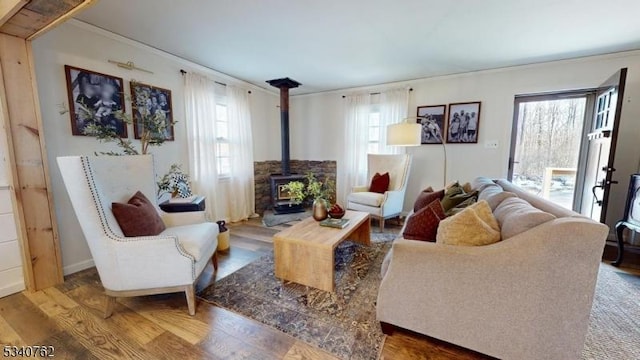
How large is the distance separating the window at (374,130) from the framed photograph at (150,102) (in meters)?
3.00

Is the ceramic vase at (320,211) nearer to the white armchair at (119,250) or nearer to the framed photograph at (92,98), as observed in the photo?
the white armchair at (119,250)

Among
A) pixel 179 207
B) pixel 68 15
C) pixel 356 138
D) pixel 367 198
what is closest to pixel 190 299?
pixel 179 207

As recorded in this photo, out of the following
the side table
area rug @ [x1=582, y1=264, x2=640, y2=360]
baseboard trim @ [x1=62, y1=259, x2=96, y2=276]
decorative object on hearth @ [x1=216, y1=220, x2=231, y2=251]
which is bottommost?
area rug @ [x1=582, y1=264, x2=640, y2=360]

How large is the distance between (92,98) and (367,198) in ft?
10.6

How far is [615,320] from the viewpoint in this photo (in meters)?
1.61

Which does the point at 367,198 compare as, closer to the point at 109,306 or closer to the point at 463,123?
the point at 463,123

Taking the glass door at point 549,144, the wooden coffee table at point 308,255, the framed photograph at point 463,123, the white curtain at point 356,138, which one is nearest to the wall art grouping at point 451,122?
the framed photograph at point 463,123

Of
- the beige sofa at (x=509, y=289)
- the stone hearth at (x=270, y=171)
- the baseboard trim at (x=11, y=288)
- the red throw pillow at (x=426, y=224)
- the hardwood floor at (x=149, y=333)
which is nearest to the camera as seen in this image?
the beige sofa at (x=509, y=289)

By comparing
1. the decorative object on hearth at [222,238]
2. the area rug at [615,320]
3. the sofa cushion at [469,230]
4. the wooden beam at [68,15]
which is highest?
the wooden beam at [68,15]

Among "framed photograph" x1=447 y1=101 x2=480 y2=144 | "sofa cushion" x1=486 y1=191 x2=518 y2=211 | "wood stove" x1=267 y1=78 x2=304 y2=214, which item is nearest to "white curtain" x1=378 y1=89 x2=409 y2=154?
"framed photograph" x1=447 y1=101 x2=480 y2=144

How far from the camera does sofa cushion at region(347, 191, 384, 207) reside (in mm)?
3375

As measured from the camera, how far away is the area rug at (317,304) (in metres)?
1.43

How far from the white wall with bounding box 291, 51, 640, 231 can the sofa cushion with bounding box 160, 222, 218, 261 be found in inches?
116

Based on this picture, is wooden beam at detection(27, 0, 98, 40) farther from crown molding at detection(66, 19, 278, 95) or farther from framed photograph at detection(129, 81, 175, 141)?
framed photograph at detection(129, 81, 175, 141)
